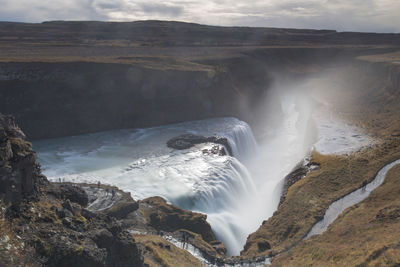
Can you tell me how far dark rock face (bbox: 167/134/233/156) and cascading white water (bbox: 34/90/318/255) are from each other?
1.19 metres

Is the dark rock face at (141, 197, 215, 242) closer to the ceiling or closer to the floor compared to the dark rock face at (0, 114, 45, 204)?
closer to the floor

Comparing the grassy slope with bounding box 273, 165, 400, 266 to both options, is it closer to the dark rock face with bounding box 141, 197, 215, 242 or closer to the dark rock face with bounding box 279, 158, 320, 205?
the dark rock face with bounding box 141, 197, 215, 242

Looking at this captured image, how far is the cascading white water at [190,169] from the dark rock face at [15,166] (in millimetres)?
17915

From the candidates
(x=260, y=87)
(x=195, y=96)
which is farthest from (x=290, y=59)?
(x=195, y=96)

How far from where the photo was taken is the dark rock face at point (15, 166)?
40.1ft

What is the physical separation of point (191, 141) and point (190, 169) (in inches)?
382

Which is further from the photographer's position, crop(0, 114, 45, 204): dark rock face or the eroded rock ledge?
crop(0, 114, 45, 204): dark rock face

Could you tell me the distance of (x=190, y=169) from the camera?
1507 inches

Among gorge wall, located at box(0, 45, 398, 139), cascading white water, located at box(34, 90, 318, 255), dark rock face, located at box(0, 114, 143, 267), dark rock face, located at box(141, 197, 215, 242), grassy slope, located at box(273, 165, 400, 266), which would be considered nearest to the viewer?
dark rock face, located at box(0, 114, 143, 267)

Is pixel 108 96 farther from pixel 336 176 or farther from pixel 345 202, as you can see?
pixel 345 202

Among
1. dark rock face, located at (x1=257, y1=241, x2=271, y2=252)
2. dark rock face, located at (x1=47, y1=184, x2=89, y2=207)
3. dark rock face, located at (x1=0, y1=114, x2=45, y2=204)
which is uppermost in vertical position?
dark rock face, located at (x1=0, y1=114, x2=45, y2=204)

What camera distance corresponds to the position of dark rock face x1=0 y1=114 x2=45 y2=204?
1221 cm

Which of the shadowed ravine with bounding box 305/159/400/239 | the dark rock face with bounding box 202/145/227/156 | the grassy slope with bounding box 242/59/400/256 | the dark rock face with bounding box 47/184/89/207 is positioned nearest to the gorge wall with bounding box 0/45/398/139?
the dark rock face with bounding box 202/145/227/156

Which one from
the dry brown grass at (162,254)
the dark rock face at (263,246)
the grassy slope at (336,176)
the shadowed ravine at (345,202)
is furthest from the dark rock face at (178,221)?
the shadowed ravine at (345,202)
